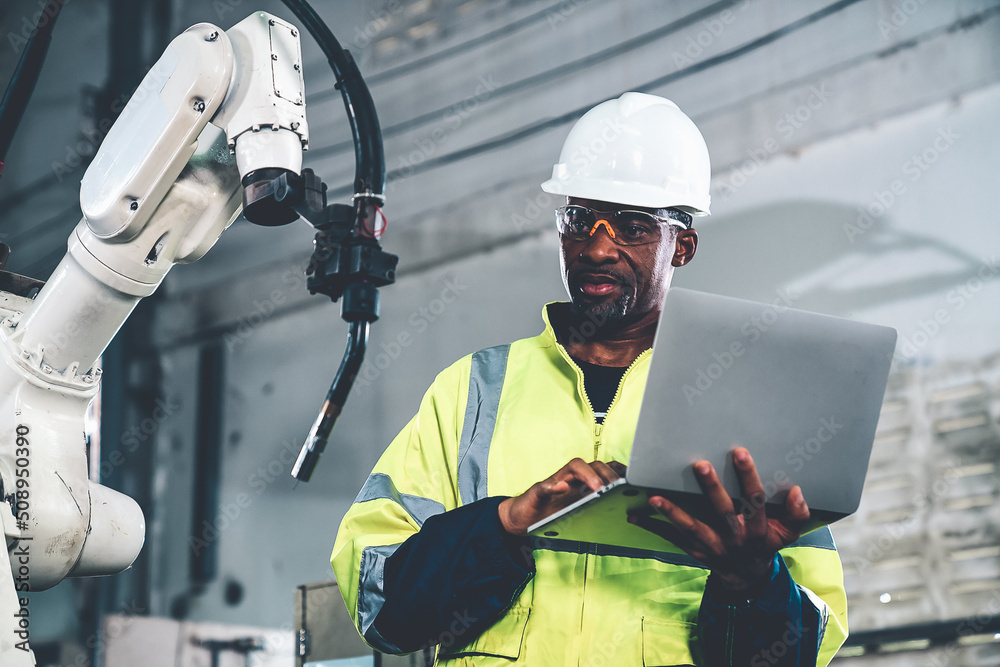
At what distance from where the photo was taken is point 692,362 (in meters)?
1.11

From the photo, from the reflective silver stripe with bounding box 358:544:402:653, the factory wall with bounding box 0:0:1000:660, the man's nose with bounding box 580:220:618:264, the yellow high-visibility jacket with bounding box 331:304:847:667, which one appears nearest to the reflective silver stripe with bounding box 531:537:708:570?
→ the yellow high-visibility jacket with bounding box 331:304:847:667

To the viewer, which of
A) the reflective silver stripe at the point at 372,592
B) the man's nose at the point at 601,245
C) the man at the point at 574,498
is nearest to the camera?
the man at the point at 574,498

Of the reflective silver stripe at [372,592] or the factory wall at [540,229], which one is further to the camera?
the factory wall at [540,229]

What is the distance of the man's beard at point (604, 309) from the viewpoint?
1.56 m

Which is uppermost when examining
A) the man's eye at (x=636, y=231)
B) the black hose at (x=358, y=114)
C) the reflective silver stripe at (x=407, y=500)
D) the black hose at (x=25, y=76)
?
the black hose at (x=25, y=76)

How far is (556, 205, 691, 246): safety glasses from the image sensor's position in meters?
1.59

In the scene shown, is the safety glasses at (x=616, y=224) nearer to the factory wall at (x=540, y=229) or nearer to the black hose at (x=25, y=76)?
the black hose at (x=25, y=76)

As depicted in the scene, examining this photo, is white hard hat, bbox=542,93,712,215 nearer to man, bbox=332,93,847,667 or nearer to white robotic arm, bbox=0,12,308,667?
man, bbox=332,93,847,667

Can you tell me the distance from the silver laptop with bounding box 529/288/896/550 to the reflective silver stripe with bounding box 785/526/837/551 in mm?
183

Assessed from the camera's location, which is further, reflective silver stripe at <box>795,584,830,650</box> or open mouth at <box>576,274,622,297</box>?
open mouth at <box>576,274,622,297</box>

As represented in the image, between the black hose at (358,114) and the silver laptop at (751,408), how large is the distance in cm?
52

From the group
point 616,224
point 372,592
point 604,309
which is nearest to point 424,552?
point 372,592

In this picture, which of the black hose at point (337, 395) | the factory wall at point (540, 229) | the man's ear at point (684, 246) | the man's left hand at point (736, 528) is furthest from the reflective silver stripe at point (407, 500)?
the factory wall at point (540, 229)

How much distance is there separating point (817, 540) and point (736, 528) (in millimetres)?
344
